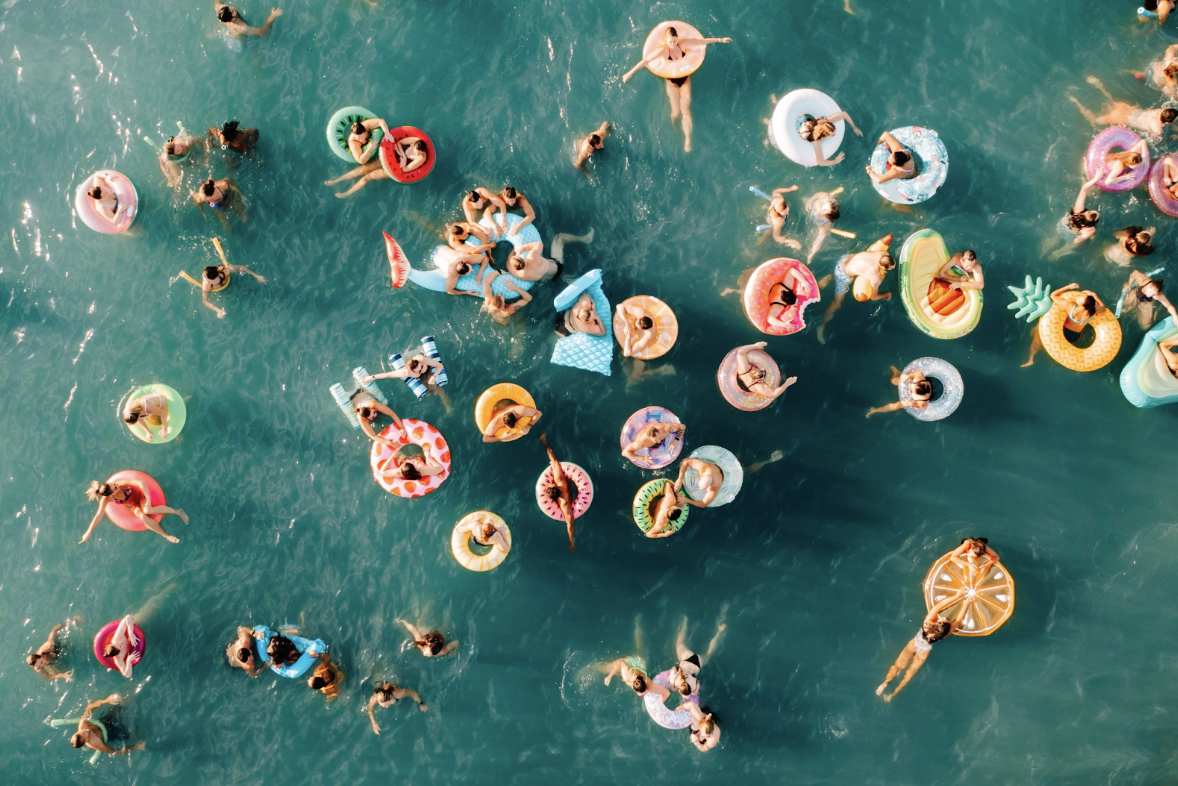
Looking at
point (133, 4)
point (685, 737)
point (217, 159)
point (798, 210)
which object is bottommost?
point (685, 737)

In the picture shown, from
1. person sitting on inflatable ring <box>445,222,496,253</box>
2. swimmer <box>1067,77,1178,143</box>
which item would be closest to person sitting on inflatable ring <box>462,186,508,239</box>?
person sitting on inflatable ring <box>445,222,496,253</box>

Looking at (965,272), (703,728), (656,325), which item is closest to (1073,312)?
(965,272)

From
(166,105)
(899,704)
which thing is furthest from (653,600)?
(166,105)

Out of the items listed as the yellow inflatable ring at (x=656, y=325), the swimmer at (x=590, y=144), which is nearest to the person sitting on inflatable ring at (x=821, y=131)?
the swimmer at (x=590, y=144)

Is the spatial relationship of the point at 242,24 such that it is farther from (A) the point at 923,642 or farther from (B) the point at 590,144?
(A) the point at 923,642

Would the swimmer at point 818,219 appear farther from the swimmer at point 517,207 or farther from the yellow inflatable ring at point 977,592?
the yellow inflatable ring at point 977,592

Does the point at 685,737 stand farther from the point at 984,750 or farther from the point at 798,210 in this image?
the point at 798,210
